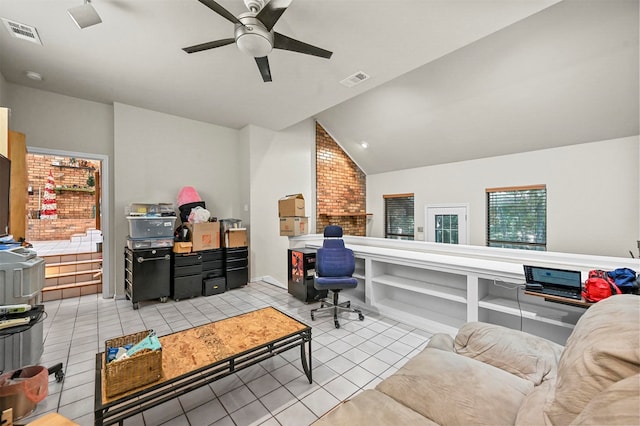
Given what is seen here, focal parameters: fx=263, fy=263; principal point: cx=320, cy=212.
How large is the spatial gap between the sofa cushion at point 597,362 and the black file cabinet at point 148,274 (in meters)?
4.40

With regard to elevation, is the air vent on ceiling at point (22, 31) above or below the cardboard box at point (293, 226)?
above

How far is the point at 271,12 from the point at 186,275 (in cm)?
376

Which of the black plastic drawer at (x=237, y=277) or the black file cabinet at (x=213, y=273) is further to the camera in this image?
the black plastic drawer at (x=237, y=277)

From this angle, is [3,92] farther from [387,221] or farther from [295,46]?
[387,221]

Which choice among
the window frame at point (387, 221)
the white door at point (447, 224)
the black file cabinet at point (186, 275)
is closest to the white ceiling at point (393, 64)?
the white door at point (447, 224)

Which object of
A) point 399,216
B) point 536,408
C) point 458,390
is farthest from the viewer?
point 399,216

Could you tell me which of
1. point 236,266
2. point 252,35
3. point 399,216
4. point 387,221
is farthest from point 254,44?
point 387,221

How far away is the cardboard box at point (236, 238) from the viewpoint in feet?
15.2

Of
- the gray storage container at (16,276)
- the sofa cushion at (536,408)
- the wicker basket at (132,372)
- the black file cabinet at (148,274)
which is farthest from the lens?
the black file cabinet at (148,274)

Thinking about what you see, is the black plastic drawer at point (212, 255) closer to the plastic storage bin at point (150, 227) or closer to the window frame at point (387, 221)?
the plastic storage bin at point (150, 227)

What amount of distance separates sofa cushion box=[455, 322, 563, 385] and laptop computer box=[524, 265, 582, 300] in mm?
466

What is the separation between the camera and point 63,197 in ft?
21.2

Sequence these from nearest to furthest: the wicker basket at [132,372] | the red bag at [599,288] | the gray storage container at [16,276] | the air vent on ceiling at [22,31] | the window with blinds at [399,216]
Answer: the wicker basket at [132,372]
the red bag at [599,288]
the gray storage container at [16,276]
the air vent on ceiling at [22,31]
the window with blinds at [399,216]

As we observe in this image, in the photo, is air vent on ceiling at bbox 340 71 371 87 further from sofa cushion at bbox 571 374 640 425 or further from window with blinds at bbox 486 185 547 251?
sofa cushion at bbox 571 374 640 425
